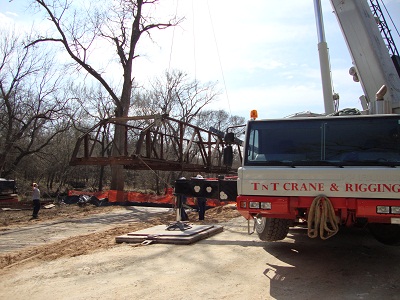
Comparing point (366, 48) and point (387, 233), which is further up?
point (366, 48)

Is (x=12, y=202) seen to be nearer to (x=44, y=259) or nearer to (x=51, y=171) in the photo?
(x=44, y=259)

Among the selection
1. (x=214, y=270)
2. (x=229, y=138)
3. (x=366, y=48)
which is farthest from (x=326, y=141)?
(x=366, y=48)

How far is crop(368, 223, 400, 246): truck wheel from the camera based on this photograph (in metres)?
6.78

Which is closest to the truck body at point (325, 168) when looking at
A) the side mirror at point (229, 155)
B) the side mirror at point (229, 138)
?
the side mirror at point (229, 138)

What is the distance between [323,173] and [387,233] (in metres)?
2.36

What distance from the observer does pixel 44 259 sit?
7.80 metres

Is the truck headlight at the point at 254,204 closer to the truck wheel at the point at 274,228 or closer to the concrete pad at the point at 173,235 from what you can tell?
the truck wheel at the point at 274,228

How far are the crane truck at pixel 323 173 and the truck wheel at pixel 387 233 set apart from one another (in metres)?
0.02

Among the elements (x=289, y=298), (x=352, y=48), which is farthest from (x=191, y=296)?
(x=352, y=48)

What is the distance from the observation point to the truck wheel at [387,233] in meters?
6.78

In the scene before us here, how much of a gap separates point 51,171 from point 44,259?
34.2 meters

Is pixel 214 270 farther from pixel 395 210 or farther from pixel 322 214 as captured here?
pixel 395 210

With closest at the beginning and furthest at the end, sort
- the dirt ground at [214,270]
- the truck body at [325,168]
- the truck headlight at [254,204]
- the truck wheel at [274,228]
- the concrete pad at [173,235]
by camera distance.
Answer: the dirt ground at [214,270] < the truck body at [325,168] < the truck headlight at [254,204] < the truck wheel at [274,228] < the concrete pad at [173,235]

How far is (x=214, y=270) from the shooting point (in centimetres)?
614
